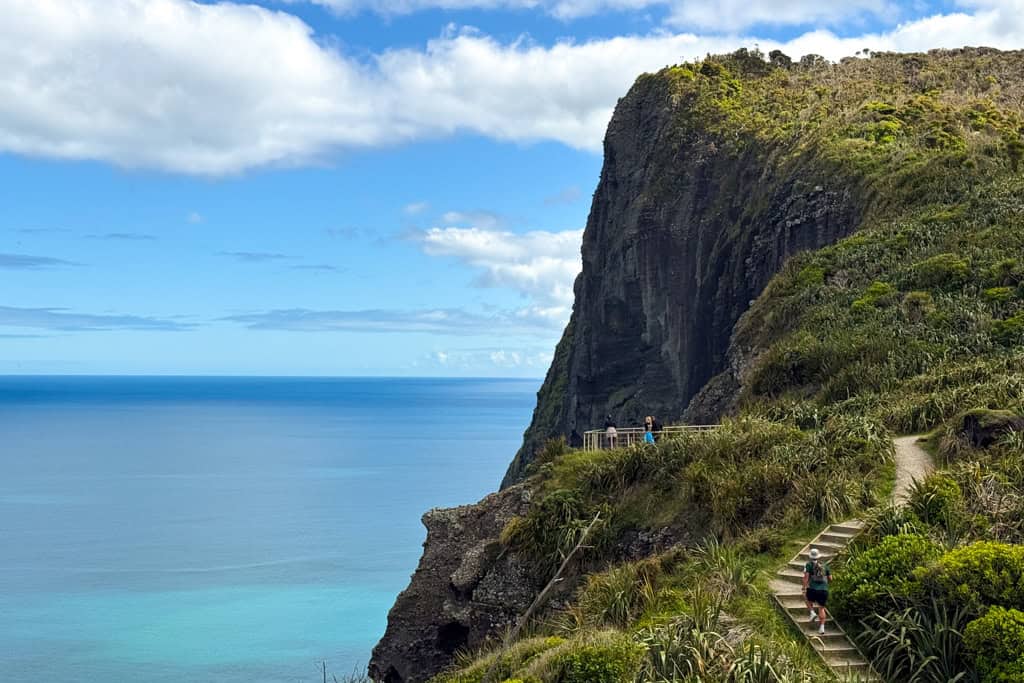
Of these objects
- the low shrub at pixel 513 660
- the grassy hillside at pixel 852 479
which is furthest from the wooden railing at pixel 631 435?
the low shrub at pixel 513 660

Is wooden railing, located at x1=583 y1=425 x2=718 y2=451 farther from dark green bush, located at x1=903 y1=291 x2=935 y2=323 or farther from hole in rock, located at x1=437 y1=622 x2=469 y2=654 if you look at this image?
dark green bush, located at x1=903 y1=291 x2=935 y2=323

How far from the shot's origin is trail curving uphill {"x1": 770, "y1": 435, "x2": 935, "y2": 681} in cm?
1593

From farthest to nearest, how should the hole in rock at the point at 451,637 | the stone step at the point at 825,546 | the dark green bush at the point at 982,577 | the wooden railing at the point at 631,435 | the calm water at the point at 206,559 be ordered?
1. the calm water at the point at 206,559
2. the wooden railing at the point at 631,435
3. the hole in rock at the point at 451,637
4. the stone step at the point at 825,546
5. the dark green bush at the point at 982,577

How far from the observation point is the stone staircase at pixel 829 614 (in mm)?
15832

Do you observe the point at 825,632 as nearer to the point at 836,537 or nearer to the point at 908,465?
the point at 836,537

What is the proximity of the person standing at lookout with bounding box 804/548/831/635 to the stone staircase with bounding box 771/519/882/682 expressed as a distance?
21 cm

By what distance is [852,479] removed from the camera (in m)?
21.4

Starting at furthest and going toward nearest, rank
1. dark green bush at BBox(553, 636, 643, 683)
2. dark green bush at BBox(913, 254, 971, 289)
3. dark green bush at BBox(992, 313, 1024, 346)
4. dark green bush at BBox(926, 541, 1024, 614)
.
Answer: dark green bush at BBox(913, 254, 971, 289), dark green bush at BBox(992, 313, 1024, 346), dark green bush at BBox(553, 636, 643, 683), dark green bush at BBox(926, 541, 1024, 614)

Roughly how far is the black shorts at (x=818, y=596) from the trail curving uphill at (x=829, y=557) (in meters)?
0.52

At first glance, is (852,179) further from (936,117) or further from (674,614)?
(674,614)

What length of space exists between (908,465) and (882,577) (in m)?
6.25

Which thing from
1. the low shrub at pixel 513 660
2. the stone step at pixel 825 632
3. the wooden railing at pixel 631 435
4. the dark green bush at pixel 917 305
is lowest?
the low shrub at pixel 513 660

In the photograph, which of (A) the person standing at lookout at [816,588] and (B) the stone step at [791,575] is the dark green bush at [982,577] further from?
(B) the stone step at [791,575]

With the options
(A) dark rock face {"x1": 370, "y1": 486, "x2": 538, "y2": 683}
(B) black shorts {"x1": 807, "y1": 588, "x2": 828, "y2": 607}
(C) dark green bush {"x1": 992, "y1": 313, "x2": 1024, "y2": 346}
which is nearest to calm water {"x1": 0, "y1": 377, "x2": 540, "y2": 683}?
(A) dark rock face {"x1": 370, "y1": 486, "x2": 538, "y2": 683}
